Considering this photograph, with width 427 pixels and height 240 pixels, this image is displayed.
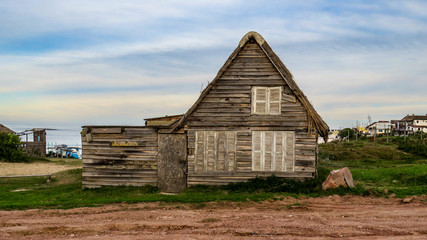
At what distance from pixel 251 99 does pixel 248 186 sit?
12.9ft

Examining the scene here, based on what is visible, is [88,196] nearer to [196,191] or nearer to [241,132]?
[196,191]

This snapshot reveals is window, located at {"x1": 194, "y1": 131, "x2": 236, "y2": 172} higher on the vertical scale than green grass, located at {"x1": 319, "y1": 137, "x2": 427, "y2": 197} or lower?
higher

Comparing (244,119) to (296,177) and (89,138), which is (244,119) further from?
(89,138)

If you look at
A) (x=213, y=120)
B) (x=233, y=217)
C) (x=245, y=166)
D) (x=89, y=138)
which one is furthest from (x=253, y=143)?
(x=89, y=138)

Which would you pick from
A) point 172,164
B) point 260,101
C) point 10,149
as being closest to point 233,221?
point 172,164

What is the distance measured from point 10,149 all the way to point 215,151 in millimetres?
24174

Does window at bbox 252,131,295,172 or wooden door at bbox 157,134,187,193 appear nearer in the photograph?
window at bbox 252,131,295,172

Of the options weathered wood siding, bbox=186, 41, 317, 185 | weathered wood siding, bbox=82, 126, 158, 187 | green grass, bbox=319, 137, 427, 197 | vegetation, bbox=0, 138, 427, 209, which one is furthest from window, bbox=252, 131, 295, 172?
weathered wood siding, bbox=82, 126, 158, 187

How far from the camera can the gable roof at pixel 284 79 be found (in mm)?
15305

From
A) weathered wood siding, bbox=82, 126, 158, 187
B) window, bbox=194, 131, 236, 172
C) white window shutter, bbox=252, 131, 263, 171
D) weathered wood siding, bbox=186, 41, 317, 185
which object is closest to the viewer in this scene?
weathered wood siding, bbox=186, 41, 317, 185

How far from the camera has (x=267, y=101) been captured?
15656 millimetres

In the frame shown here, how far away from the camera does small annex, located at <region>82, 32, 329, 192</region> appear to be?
15477 millimetres

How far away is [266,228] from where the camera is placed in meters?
9.40

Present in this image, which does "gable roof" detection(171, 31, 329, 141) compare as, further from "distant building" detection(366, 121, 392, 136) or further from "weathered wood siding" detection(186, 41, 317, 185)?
"distant building" detection(366, 121, 392, 136)
